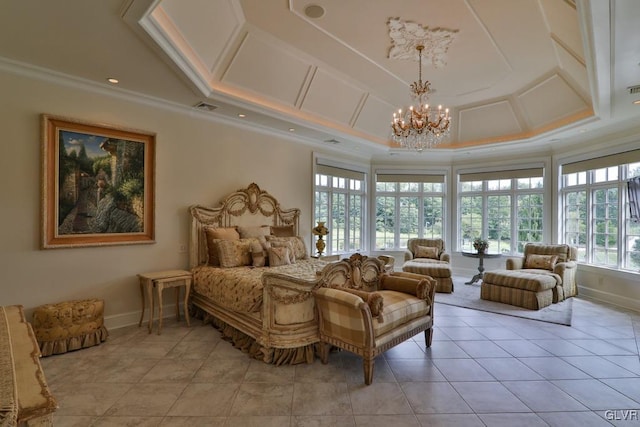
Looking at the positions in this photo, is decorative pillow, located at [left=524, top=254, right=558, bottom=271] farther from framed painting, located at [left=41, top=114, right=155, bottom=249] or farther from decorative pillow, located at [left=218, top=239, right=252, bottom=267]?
framed painting, located at [left=41, top=114, right=155, bottom=249]

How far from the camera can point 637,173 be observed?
5.13 m

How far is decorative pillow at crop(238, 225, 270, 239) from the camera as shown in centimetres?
475

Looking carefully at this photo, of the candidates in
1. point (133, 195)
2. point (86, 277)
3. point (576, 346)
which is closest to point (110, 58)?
point (133, 195)

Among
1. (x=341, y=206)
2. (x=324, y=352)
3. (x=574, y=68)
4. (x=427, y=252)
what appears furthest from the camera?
(x=341, y=206)

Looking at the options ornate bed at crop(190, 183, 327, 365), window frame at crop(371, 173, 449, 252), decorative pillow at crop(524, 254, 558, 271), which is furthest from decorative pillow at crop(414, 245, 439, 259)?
ornate bed at crop(190, 183, 327, 365)

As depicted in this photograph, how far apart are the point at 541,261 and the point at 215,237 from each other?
18.8 ft

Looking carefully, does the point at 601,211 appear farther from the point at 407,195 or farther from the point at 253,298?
the point at 253,298

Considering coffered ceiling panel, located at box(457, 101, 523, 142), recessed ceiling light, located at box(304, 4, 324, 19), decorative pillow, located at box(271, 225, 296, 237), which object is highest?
recessed ceiling light, located at box(304, 4, 324, 19)

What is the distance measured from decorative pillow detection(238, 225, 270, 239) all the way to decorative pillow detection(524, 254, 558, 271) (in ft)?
16.2

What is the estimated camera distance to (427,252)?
22.4ft

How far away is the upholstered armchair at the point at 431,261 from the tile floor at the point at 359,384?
2099 mm

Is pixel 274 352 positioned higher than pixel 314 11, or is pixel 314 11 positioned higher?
pixel 314 11


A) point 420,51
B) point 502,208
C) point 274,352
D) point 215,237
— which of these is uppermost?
point 420,51

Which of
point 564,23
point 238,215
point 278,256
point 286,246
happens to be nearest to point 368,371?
point 278,256
